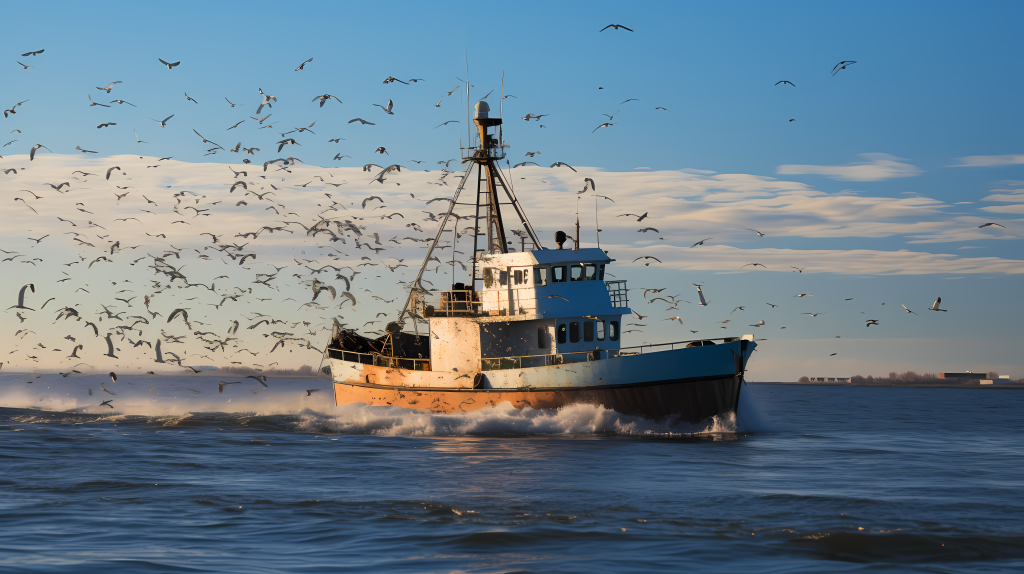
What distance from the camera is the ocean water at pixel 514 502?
12.8 meters

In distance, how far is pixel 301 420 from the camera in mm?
40844

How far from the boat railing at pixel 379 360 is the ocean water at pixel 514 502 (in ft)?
20.1

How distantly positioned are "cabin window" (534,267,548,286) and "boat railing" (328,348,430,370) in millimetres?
6545

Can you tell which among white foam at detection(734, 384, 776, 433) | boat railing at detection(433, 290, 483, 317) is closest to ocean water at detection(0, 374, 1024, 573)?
white foam at detection(734, 384, 776, 433)

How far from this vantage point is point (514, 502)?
17.2 m

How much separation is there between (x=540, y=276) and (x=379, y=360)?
10.5m

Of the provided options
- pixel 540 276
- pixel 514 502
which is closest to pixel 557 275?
pixel 540 276

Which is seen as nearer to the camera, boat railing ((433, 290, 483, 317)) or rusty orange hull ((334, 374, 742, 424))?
rusty orange hull ((334, 374, 742, 424))

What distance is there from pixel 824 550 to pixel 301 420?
102 feet

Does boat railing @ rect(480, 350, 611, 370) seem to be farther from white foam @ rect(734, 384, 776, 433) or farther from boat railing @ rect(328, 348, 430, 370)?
white foam @ rect(734, 384, 776, 433)

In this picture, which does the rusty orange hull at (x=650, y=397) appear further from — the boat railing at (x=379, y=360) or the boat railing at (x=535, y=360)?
the boat railing at (x=379, y=360)

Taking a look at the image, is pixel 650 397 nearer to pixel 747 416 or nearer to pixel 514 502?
pixel 747 416

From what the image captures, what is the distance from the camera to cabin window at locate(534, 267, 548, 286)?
33.6m

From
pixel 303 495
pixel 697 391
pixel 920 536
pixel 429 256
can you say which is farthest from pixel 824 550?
pixel 429 256
